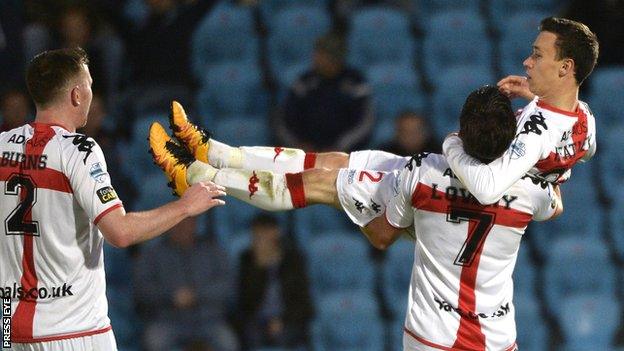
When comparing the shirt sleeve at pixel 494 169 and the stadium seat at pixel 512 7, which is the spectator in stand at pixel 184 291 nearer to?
the stadium seat at pixel 512 7

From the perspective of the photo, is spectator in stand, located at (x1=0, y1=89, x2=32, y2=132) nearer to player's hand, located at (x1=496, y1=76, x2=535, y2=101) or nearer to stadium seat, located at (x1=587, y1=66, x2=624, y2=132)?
stadium seat, located at (x1=587, y1=66, x2=624, y2=132)

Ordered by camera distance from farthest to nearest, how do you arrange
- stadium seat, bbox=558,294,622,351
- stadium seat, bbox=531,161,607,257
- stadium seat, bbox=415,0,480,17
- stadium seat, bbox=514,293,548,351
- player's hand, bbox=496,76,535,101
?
1. stadium seat, bbox=415,0,480,17
2. stadium seat, bbox=531,161,607,257
3. stadium seat, bbox=558,294,622,351
4. stadium seat, bbox=514,293,548,351
5. player's hand, bbox=496,76,535,101

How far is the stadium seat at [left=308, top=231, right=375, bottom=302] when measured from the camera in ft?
28.7

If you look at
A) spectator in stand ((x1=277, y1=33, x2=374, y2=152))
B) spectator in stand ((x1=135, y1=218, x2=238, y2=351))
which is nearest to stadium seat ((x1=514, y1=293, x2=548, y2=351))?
spectator in stand ((x1=277, y1=33, x2=374, y2=152))

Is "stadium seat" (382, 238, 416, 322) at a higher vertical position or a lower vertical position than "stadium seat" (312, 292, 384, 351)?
higher

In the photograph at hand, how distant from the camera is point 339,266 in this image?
8.77m

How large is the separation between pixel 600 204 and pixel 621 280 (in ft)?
2.44

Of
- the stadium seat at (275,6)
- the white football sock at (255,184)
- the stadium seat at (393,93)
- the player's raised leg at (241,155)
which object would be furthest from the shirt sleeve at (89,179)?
the stadium seat at (275,6)

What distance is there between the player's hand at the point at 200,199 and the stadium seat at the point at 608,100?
5.57 meters

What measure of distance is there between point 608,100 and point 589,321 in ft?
6.98

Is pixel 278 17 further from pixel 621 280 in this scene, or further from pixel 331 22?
pixel 621 280

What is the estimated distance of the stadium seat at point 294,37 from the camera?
34.1 feet

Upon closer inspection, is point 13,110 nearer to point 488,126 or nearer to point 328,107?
point 328,107

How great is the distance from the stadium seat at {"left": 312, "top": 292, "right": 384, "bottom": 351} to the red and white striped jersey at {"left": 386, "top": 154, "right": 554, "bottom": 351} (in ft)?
10.4
